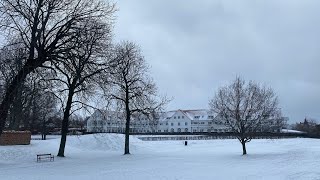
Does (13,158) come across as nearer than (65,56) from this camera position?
No

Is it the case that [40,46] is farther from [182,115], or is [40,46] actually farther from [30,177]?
[182,115]

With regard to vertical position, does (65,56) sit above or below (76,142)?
above

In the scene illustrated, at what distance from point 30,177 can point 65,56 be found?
734 centimetres

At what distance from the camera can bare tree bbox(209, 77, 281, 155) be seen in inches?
1884

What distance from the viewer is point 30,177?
22.6 m

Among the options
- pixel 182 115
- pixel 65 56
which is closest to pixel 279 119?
pixel 65 56

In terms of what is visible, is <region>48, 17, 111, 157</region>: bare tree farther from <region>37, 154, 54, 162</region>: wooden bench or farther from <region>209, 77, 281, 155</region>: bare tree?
<region>209, 77, 281, 155</region>: bare tree

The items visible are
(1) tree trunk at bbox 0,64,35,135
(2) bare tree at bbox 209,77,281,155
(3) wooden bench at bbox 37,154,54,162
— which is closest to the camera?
(1) tree trunk at bbox 0,64,35,135

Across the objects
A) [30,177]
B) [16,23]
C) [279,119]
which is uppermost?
[16,23]

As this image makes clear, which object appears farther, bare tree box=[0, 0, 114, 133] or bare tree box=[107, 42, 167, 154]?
bare tree box=[107, 42, 167, 154]

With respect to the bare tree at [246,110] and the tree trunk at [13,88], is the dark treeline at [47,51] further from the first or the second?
the bare tree at [246,110]

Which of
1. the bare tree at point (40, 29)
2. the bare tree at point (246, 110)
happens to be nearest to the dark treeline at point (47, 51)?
the bare tree at point (40, 29)

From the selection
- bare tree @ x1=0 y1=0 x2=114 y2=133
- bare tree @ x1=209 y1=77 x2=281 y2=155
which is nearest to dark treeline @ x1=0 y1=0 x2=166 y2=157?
bare tree @ x1=0 y1=0 x2=114 y2=133

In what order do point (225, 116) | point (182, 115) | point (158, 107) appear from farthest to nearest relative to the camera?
point (182, 115) → point (225, 116) → point (158, 107)
